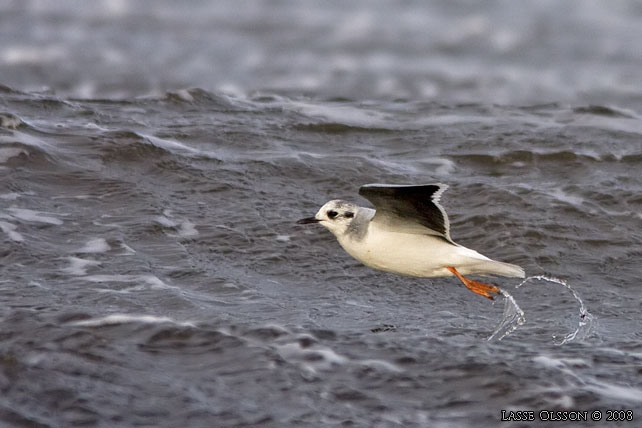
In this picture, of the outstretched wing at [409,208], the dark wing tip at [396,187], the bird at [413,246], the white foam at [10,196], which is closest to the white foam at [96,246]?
the white foam at [10,196]

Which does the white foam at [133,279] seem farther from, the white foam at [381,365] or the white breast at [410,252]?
the white foam at [381,365]

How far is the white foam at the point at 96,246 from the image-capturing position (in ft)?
26.6

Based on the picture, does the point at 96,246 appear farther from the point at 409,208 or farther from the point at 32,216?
the point at 409,208

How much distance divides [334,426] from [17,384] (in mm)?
1771

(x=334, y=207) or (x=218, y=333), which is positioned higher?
(x=334, y=207)

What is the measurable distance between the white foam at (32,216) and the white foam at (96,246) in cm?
48

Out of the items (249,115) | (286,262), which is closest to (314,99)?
(249,115)

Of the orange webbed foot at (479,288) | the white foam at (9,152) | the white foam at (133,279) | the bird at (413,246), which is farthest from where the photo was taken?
the white foam at (9,152)

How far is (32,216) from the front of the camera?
28.2ft

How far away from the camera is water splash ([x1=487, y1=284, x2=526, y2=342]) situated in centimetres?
718

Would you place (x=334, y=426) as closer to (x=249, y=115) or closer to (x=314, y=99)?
(x=249, y=115)

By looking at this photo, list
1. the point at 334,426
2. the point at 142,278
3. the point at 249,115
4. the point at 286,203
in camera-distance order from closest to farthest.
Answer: the point at 334,426
the point at 142,278
the point at 286,203
the point at 249,115

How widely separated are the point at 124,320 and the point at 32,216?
214cm

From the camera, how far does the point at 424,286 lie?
828 centimetres
